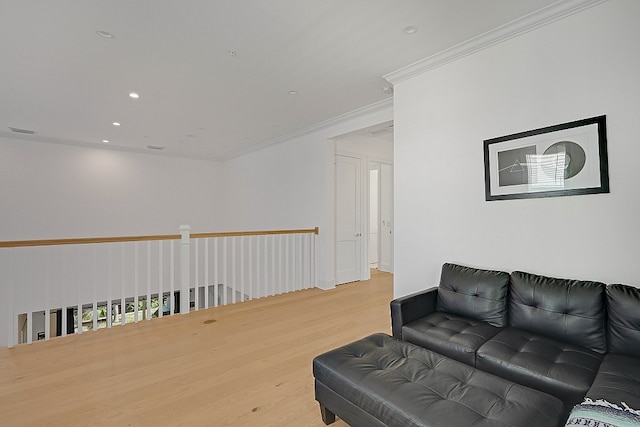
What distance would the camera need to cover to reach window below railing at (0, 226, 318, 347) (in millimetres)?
3121

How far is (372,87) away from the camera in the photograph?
11.9ft

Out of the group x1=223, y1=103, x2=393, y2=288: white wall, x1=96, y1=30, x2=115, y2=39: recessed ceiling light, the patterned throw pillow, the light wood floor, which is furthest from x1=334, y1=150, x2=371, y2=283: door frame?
the patterned throw pillow

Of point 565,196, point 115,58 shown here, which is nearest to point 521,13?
point 565,196

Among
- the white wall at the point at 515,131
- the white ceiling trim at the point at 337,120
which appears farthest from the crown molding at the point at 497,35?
the white ceiling trim at the point at 337,120

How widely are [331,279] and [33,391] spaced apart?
→ 3.72 metres

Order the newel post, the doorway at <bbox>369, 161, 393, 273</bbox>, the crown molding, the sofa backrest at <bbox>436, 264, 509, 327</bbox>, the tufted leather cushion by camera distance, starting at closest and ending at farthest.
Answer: the tufted leather cushion, the crown molding, the sofa backrest at <bbox>436, 264, 509, 327</bbox>, the newel post, the doorway at <bbox>369, 161, 393, 273</bbox>

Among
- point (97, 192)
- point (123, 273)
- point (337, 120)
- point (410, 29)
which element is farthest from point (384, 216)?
point (97, 192)

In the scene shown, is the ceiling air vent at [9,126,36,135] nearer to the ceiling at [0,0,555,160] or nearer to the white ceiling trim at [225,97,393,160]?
the ceiling at [0,0,555,160]

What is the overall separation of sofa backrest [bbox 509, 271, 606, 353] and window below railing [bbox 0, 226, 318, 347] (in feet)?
10.8

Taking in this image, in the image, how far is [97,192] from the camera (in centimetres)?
641

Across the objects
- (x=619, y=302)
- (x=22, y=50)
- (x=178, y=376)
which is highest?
(x=22, y=50)

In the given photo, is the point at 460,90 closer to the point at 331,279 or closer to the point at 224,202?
the point at 331,279

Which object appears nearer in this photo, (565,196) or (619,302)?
(619,302)

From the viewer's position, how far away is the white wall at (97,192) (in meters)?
5.64
